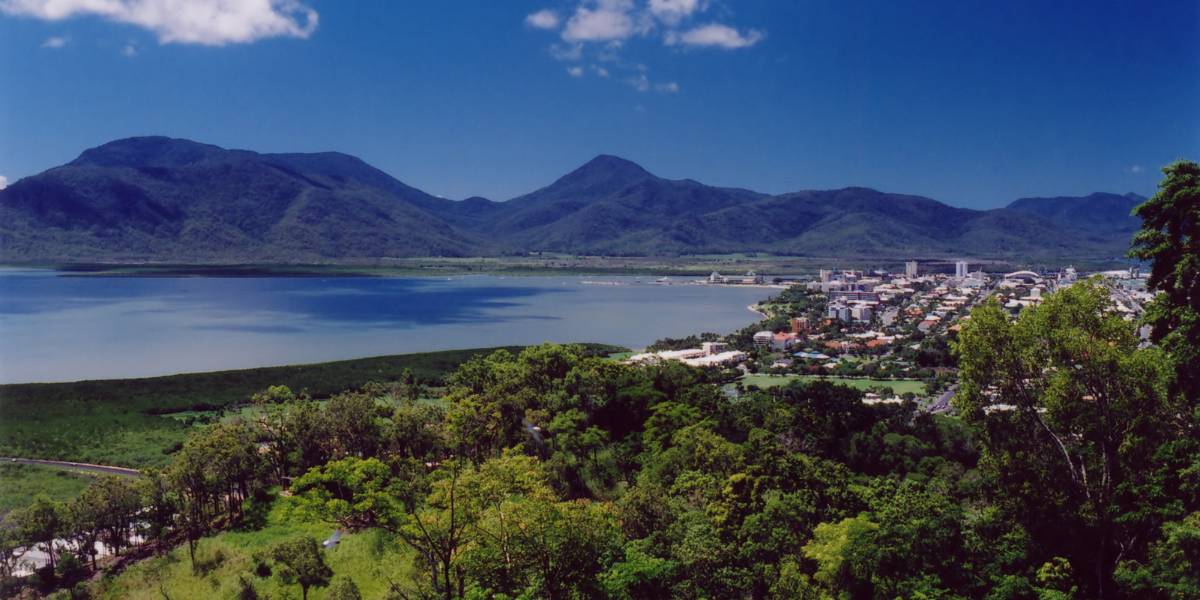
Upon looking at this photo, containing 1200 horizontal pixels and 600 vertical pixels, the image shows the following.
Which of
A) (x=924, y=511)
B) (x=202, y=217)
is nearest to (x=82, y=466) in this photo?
(x=924, y=511)

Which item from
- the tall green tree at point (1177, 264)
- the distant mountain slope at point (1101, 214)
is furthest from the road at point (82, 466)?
the distant mountain slope at point (1101, 214)

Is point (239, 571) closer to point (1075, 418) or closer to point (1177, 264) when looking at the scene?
point (1075, 418)

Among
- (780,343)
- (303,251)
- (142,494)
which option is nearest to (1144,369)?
(142,494)

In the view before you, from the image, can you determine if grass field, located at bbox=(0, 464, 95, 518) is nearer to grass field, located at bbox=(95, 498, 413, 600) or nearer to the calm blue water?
grass field, located at bbox=(95, 498, 413, 600)

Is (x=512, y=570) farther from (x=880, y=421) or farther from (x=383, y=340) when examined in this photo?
(x=383, y=340)

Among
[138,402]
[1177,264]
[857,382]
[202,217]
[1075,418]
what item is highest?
[202,217]

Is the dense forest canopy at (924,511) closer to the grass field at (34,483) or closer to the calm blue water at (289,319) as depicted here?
the grass field at (34,483)

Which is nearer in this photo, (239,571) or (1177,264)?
(1177,264)
